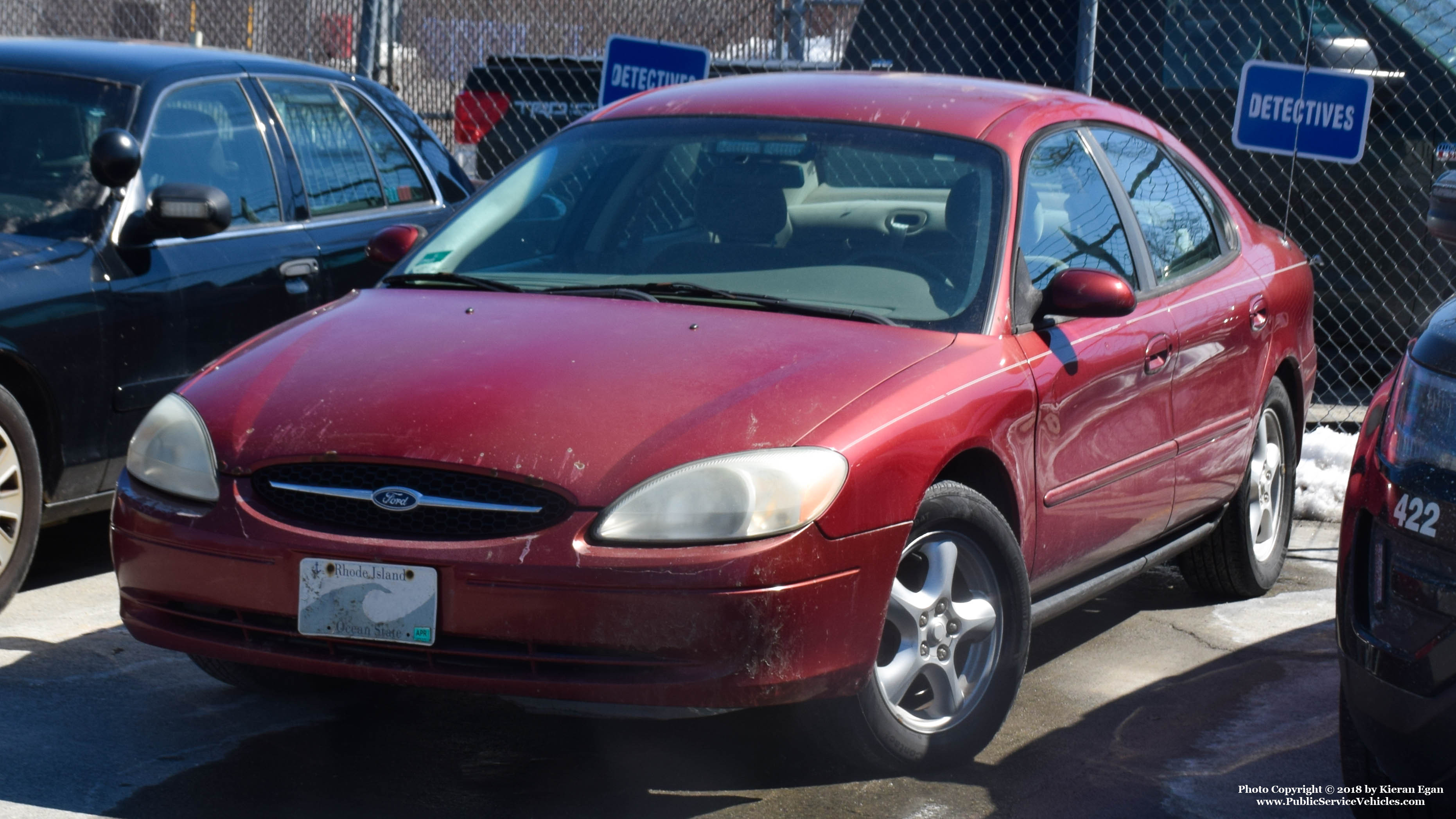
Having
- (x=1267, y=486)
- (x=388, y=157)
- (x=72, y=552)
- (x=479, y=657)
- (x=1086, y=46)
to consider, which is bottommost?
(x=72, y=552)

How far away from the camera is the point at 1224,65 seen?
8.13 m

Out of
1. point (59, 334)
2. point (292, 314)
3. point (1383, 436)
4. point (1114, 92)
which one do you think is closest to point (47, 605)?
point (59, 334)

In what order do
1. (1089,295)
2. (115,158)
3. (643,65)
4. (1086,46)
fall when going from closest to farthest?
(1089,295) → (115,158) → (1086,46) → (643,65)

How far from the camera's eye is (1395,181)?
7.95 m

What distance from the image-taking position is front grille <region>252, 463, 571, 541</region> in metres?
3.31

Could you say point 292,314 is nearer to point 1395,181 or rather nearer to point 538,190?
point 538,190

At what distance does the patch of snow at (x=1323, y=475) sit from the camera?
6969mm

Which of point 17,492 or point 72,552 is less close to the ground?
point 17,492

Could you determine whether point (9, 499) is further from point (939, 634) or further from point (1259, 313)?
point (1259, 313)

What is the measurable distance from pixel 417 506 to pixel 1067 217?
6.86 feet

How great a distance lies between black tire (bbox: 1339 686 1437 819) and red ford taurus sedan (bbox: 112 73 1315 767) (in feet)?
2.54

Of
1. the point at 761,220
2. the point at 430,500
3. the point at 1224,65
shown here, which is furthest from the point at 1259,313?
the point at 1224,65

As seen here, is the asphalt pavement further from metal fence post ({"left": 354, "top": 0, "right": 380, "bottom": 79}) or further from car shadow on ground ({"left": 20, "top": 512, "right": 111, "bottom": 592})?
metal fence post ({"left": 354, "top": 0, "right": 380, "bottom": 79})

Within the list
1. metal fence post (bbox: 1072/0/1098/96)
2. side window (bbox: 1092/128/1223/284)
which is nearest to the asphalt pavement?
side window (bbox: 1092/128/1223/284)
